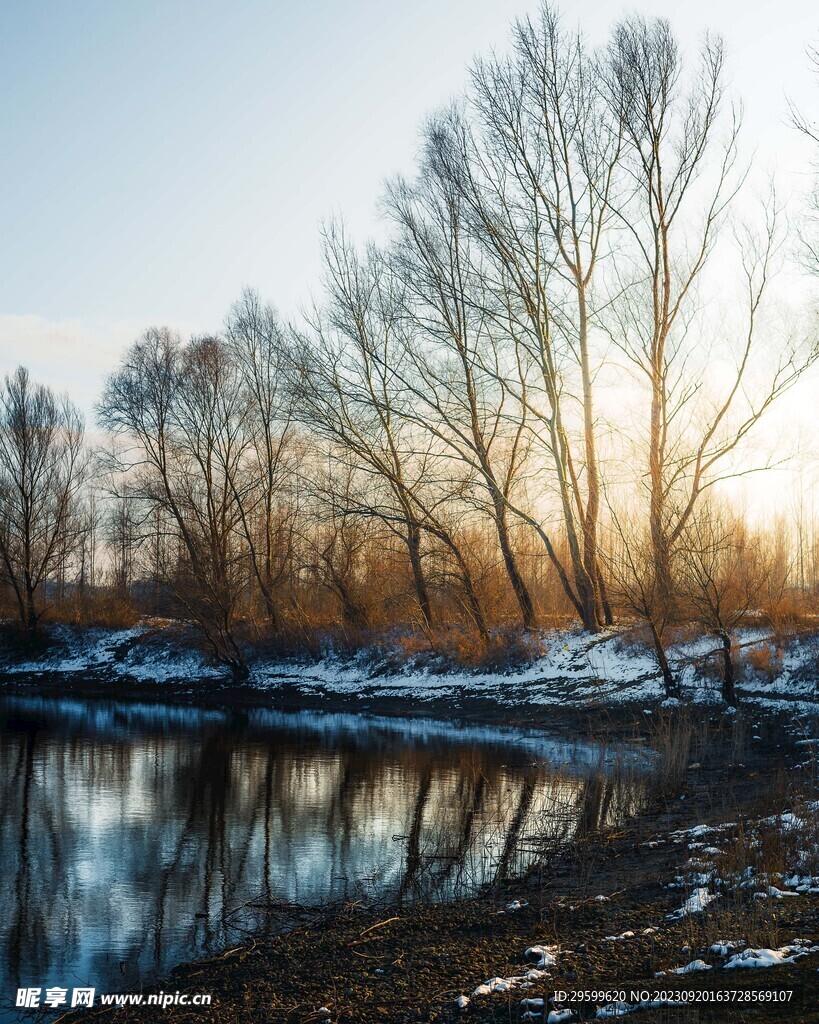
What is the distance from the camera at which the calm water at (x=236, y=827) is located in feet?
23.1

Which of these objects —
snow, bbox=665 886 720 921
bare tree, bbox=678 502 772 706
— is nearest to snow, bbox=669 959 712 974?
snow, bbox=665 886 720 921

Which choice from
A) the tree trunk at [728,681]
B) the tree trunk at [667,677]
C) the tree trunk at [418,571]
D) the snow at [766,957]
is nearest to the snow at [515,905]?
the snow at [766,957]

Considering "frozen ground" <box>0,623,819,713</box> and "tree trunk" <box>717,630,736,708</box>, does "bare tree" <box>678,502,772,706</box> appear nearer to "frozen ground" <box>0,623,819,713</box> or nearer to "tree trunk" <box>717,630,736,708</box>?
"tree trunk" <box>717,630,736,708</box>

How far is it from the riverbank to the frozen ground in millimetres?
9880

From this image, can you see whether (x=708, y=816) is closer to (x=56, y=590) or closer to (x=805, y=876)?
(x=805, y=876)

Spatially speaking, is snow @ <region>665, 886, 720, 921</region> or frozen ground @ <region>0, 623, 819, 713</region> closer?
snow @ <region>665, 886, 720, 921</region>

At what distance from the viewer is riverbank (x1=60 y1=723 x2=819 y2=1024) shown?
4.89m

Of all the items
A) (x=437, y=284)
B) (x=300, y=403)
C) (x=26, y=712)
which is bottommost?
(x=26, y=712)

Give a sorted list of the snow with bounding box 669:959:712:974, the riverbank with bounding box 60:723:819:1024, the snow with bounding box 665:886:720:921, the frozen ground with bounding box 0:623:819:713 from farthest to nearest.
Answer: the frozen ground with bounding box 0:623:819:713
the snow with bounding box 665:886:720:921
the snow with bounding box 669:959:712:974
the riverbank with bounding box 60:723:819:1024

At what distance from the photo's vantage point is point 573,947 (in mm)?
5852

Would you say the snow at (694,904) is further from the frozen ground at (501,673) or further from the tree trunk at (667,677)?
the tree trunk at (667,677)

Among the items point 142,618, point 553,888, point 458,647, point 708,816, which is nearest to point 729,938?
point 553,888

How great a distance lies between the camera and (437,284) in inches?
992

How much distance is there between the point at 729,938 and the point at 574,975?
1.06m
